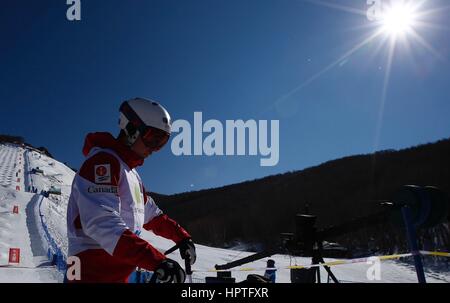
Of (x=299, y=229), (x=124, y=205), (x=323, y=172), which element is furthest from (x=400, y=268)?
(x=323, y=172)

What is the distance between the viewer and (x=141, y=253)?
7.23ft

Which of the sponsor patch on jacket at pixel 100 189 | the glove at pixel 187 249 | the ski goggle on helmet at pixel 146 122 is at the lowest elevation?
the glove at pixel 187 249

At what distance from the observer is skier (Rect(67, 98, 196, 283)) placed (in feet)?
7.34

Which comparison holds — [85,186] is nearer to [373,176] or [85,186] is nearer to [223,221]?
[223,221]

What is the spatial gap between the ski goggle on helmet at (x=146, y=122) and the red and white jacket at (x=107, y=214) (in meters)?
0.14

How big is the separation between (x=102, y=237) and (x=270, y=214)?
2540 inches

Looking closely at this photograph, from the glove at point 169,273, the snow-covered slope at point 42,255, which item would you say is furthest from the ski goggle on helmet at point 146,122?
the snow-covered slope at point 42,255

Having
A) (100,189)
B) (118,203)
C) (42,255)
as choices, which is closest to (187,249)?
(118,203)

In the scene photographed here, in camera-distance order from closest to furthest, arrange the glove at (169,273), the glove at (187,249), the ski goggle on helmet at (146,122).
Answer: the glove at (169,273)
the ski goggle on helmet at (146,122)
the glove at (187,249)

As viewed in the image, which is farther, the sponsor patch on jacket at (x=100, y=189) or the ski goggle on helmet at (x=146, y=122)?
the ski goggle on helmet at (x=146, y=122)

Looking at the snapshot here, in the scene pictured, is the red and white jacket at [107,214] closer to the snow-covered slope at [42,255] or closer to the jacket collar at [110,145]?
the jacket collar at [110,145]

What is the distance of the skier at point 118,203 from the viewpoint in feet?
7.34

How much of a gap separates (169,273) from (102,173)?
83cm

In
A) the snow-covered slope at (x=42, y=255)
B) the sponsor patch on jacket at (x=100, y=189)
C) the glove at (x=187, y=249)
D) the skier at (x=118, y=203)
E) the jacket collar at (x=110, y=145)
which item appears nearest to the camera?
the skier at (x=118, y=203)
